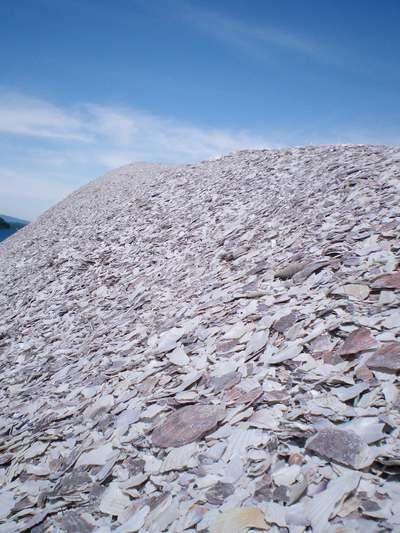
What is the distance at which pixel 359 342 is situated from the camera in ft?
7.41

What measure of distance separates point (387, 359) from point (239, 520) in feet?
4.54

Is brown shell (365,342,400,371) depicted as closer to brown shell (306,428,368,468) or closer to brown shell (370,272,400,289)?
brown shell (306,428,368,468)

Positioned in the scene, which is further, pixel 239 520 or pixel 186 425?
pixel 186 425

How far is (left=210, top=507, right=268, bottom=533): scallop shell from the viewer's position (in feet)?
4.67

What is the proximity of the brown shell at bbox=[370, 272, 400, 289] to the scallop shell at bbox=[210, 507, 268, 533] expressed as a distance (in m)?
2.21

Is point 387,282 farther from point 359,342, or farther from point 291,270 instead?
point 291,270

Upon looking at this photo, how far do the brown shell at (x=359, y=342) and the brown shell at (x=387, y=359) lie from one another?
83mm

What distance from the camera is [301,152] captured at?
910cm

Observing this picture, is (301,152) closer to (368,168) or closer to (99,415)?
(368,168)

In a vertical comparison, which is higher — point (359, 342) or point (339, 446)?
point (359, 342)

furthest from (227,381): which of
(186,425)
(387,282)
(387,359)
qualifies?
(387,282)

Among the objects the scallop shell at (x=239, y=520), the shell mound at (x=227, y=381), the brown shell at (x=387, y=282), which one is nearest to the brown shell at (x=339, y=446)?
the shell mound at (x=227, y=381)

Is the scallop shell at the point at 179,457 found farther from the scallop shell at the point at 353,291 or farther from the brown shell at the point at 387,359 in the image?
the scallop shell at the point at 353,291

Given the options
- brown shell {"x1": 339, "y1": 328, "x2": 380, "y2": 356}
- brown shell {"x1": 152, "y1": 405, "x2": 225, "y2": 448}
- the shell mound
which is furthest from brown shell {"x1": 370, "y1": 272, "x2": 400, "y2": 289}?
brown shell {"x1": 152, "y1": 405, "x2": 225, "y2": 448}
